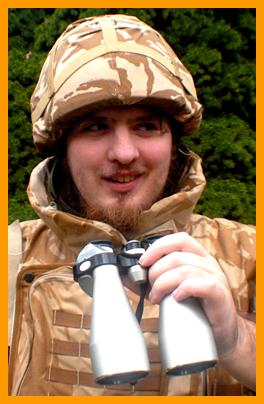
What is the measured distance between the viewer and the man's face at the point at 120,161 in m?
1.52

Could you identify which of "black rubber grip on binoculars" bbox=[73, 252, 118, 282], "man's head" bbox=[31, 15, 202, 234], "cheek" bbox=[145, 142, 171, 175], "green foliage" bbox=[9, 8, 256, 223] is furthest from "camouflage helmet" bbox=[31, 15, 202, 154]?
"green foliage" bbox=[9, 8, 256, 223]

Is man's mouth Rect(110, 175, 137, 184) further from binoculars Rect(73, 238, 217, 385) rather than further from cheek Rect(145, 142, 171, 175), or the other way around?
binoculars Rect(73, 238, 217, 385)

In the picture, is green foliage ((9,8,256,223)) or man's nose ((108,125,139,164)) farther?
green foliage ((9,8,256,223))

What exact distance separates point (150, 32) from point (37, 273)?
0.77m

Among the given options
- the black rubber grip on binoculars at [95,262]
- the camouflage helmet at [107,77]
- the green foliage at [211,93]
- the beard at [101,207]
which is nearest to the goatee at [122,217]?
the beard at [101,207]

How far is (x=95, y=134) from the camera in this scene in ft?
5.12

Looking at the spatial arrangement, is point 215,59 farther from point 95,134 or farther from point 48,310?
point 48,310

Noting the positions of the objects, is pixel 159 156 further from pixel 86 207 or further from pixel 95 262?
pixel 95 262

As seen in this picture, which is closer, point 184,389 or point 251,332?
point 251,332

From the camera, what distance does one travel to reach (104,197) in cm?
158

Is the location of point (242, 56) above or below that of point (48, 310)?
above

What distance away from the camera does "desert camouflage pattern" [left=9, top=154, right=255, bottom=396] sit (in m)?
1.36

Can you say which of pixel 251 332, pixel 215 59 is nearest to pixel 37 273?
pixel 251 332

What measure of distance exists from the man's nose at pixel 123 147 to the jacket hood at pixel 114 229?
149 millimetres
